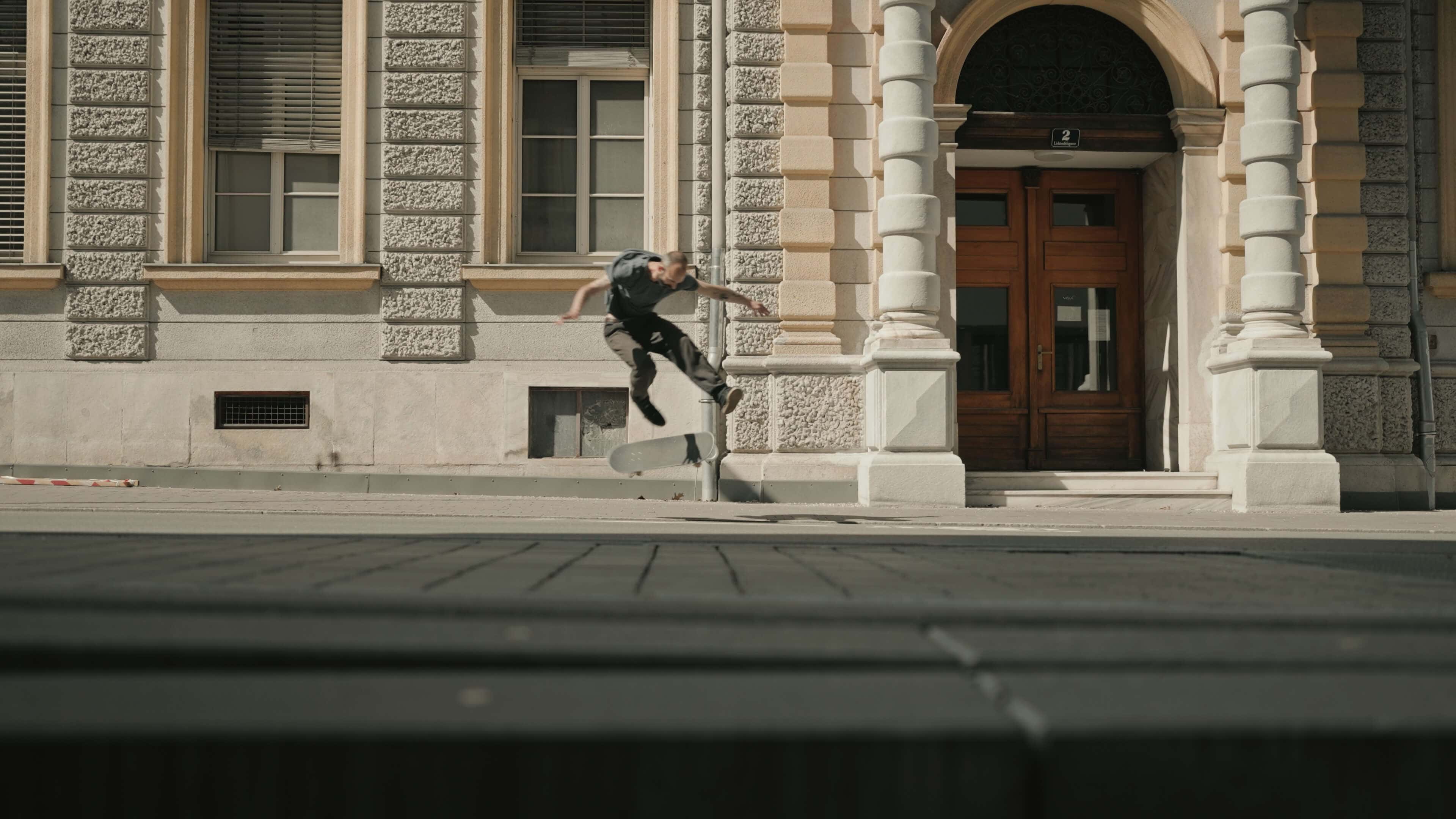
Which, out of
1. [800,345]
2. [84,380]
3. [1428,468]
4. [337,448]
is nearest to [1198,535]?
[800,345]

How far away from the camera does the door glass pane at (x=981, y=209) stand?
13.7m

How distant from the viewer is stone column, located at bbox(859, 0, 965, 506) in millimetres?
11359

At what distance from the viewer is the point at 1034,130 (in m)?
12.8

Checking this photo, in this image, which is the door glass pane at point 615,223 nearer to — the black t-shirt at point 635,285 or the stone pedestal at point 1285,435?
the black t-shirt at point 635,285

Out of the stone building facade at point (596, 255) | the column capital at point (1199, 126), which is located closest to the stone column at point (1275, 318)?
the stone building facade at point (596, 255)

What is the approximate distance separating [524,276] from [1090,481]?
5935 mm

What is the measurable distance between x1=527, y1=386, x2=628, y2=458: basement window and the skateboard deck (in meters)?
2.33

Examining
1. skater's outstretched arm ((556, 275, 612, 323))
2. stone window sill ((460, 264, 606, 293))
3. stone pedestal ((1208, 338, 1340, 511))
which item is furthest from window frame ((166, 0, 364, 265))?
stone pedestal ((1208, 338, 1340, 511))

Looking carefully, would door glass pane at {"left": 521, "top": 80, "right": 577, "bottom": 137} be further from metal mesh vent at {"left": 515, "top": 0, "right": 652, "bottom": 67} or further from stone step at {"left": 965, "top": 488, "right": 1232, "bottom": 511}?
stone step at {"left": 965, "top": 488, "right": 1232, "bottom": 511}

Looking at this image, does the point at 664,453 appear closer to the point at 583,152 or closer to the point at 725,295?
the point at 725,295

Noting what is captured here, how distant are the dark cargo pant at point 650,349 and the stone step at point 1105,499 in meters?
3.17

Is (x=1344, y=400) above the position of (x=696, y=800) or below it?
above

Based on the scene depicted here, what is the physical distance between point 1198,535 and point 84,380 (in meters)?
10.7

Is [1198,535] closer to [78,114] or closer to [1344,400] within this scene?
[1344,400]
